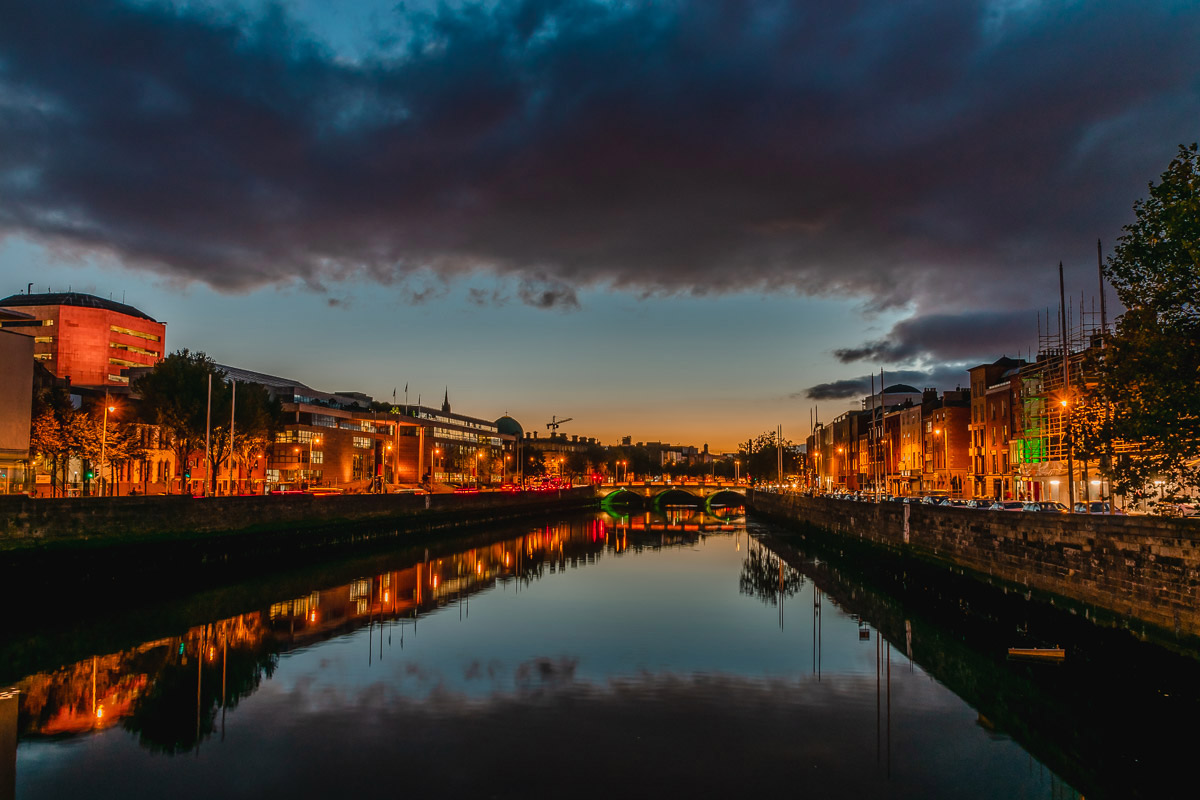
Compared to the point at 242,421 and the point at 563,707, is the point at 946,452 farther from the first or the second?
the point at 563,707

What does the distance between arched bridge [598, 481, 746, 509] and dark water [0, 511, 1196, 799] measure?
105997 mm

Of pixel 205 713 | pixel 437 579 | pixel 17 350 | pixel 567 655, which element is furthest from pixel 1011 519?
pixel 17 350

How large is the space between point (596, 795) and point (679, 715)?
5573 millimetres

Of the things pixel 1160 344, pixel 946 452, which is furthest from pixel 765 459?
pixel 1160 344

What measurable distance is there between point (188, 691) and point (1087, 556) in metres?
25.9

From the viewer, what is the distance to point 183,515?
4344cm

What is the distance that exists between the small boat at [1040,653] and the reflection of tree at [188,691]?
71.7ft

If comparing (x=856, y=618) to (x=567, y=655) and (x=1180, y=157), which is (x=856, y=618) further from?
(x=1180, y=157)

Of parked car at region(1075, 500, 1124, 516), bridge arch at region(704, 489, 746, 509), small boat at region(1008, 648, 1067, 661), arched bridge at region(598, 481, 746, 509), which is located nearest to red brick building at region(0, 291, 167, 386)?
arched bridge at region(598, 481, 746, 509)

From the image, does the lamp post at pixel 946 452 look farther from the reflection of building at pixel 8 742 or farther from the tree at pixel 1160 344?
the reflection of building at pixel 8 742

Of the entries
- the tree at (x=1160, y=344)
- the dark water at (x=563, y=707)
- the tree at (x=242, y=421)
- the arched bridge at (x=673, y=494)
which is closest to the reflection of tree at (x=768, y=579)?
the dark water at (x=563, y=707)

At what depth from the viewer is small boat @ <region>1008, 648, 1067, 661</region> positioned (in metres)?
24.7

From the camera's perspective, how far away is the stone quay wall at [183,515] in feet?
110

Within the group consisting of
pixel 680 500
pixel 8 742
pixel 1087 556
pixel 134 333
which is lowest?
pixel 680 500
